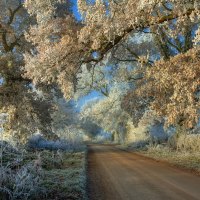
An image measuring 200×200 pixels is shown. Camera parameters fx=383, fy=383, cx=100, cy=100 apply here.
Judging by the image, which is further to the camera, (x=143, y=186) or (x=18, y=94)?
(x=18, y=94)

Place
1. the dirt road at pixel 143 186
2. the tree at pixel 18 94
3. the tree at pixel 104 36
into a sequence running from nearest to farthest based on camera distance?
the dirt road at pixel 143 186, the tree at pixel 104 36, the tree at pixel 18 94

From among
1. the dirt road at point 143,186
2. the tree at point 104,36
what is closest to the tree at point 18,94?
the tree at point 104,36

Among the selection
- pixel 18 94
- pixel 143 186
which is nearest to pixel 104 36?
pixel 143 186

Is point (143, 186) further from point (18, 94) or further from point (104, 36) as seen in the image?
point (18, 94)

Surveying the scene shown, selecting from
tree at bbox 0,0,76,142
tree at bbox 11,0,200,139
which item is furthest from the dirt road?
tree at bbox 0,0,76,142

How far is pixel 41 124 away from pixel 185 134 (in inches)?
455

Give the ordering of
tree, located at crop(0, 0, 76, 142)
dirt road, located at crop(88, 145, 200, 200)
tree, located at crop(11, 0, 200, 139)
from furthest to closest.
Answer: tree, located at crop(0, 0, 76, 142) < tree, located at crop(11, 0, 200, 139) < dirt road, located at crop(88, 145, 200, 200)

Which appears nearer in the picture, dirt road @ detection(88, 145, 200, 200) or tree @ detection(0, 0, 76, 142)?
dirt road @ detection(88, 145, 200, 200)

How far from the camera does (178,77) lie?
1583cm

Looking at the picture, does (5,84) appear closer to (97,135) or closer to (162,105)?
(162,105)

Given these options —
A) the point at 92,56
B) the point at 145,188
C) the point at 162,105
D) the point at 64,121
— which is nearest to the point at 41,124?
the point at 92,56

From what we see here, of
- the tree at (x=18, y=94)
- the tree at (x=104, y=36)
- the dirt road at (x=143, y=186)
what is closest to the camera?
the dirt road at (x=143, y=186)

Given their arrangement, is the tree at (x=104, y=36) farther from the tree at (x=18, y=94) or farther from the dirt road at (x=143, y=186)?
the tree at (x=18, y=94)

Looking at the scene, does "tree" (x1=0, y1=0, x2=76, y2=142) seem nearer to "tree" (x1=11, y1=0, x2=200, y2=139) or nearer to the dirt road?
"tree" (x1=11, y1=0, x2=200, y2=139)
